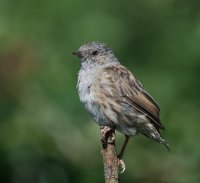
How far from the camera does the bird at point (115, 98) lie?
353 inches

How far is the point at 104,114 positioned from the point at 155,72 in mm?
2290

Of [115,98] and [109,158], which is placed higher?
[115,98]

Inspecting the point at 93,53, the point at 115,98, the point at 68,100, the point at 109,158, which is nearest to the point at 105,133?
the point at 109,158

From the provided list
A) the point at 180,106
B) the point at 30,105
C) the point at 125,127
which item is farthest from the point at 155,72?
the point at 125,127

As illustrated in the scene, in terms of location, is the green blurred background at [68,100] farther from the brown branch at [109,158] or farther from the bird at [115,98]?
the brown branch at [109,158]

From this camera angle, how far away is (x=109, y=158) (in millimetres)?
7422

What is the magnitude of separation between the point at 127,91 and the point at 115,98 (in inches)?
4.9

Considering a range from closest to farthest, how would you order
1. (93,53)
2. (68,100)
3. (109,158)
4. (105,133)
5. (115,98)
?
(109,158) < (105,133) < (115,98) < (93,53) < (68,100)

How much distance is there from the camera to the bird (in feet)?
29.5

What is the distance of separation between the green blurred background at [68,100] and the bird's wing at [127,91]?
99 centimetres

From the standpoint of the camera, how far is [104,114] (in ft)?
29.3

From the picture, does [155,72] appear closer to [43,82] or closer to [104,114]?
[43,82]

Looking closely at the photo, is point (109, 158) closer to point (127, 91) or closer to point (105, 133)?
point (105, 133)

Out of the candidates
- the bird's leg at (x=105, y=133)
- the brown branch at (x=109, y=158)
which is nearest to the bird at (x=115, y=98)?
the bird's leg at (x=105, y=133)
